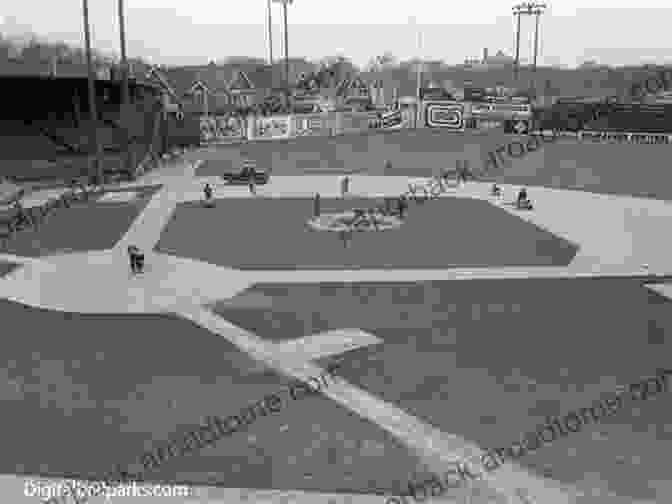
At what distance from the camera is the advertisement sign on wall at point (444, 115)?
62.4 metres

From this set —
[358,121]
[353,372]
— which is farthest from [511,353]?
[358,121]

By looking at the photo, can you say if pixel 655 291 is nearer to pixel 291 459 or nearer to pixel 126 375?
pixel 291 459

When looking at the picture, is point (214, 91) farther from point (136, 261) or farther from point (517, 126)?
point (136, 261)

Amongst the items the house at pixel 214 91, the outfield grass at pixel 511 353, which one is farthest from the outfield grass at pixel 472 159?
the outfield grass at pixel 511 353

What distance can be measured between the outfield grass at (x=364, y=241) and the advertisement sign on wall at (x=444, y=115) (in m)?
31.0

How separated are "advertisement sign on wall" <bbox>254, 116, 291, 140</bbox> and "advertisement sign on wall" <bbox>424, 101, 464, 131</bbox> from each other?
13.5 meters

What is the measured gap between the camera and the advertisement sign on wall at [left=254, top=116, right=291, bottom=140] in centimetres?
6075

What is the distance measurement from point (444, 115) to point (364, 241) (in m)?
40.2

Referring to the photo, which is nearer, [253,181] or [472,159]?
[253,181]

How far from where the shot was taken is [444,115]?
63125 millimetres

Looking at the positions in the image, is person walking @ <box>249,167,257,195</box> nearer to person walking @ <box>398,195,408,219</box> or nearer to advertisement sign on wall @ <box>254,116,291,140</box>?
person walking @ <box>398,195,408,219</box>

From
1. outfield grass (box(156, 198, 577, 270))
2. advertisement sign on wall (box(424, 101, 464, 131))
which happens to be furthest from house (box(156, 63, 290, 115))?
outfield grass (box(156, 198, 577, 270))

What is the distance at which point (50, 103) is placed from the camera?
47812 mm

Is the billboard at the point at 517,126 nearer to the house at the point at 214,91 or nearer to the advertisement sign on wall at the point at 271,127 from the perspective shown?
the advertisement sign on wall at the point at 271,127
